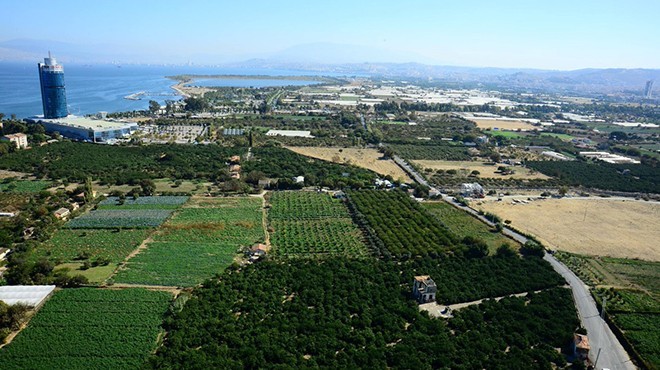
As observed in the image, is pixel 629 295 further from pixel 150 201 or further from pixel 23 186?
pixel 23 186

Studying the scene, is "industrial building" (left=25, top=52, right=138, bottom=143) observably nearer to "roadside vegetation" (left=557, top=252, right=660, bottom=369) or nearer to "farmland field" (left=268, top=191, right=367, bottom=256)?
"farmland field" (left=268, top=191, right=367, bottom=256)

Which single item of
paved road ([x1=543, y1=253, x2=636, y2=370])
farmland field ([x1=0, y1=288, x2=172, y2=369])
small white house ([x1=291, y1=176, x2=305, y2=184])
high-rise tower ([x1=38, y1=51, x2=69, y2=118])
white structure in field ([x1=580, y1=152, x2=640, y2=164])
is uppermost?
high-rise tower ([x1=38, y1=51, x2=69, y2=118])

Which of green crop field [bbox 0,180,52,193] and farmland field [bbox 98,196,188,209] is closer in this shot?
farmland field [bbox 98,196,188,209]

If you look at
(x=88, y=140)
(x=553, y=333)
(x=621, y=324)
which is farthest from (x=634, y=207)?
(x=88, y=140)

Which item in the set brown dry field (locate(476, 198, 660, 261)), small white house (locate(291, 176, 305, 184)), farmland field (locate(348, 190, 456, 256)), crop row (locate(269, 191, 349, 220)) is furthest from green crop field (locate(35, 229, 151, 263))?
brown dry field (locate(476, 198, 660, 261))

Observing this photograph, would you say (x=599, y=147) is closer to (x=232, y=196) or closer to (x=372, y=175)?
(x=372, y=175)

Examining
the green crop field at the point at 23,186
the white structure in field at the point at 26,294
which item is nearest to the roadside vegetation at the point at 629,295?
the white structure in field at the point at 26,294
